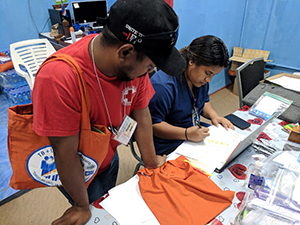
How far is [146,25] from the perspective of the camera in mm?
551

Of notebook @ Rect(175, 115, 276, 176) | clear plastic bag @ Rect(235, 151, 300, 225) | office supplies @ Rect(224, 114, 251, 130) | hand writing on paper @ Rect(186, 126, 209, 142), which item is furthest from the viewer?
office supplies @ Rect(224, 114, 251, 130)

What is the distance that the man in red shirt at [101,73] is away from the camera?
22.3 inches

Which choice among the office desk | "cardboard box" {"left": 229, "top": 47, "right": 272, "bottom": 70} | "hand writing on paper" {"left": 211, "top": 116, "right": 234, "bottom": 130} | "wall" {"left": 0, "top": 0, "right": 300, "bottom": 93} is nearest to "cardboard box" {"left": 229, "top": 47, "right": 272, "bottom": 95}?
"cardboard box" {"left": 229, "top": 47, "right": 272, "bottom": 70}

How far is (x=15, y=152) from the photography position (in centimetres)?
70

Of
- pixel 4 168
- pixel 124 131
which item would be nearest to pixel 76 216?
pixel 124 131

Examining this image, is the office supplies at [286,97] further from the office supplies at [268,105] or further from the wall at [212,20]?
the wall at [212,20]

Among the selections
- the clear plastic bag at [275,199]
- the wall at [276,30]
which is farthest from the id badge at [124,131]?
the wall at [276,30]

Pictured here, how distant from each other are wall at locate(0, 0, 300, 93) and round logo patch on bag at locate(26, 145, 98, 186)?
2.41 metres

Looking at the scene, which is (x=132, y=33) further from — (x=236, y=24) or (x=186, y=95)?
(x=236, y=24)

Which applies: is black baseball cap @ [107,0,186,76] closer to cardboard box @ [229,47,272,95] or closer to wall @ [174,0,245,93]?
wall @ [174,0,245,93]

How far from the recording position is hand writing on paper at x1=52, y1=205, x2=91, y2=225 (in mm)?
736

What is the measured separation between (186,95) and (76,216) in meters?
0.93

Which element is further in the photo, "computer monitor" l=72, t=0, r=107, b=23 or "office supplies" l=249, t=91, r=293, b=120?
"computer monitor" l=72, t=0, r=107, b=23

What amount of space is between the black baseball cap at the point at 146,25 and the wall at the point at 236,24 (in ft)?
7.65
